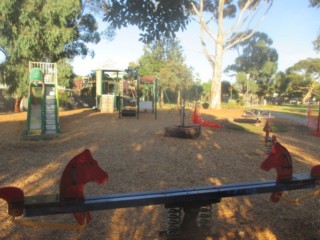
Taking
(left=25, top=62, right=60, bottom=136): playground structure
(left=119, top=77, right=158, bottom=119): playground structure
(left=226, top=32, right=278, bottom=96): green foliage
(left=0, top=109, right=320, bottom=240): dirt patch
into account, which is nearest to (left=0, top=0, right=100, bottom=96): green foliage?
(left=119, top=77, right=158, bottom=119): playground structure

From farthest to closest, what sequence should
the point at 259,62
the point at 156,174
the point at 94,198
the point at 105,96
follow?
the point at 259,62 < the point at 105,96 < the point at 156,174 < the point at 94,198

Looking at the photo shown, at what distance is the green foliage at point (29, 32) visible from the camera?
20141mm

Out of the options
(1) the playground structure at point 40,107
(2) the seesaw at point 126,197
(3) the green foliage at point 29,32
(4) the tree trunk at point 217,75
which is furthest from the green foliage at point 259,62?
(2) the seesaw at point 126,197

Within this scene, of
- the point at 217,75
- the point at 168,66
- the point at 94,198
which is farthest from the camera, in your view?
the point at 168,66

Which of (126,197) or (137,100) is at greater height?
(137,100)

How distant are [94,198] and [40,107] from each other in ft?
37.4

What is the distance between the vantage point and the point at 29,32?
21.0 metres

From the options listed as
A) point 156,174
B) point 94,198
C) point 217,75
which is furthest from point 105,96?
point 94,198

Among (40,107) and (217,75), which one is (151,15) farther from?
(217,75)

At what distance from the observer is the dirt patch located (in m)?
3.81

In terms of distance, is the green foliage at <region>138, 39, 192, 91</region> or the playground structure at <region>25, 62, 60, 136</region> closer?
the playground structure at <region>25, 62, 60, 136</region>

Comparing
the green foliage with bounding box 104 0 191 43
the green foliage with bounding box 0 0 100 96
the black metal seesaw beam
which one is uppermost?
the green foliage with bounding box 0 0 100 96

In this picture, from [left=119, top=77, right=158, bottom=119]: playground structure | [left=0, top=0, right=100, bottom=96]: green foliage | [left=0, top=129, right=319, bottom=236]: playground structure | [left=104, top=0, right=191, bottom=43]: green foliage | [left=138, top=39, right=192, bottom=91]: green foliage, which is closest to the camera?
[left=0, top=129, right=319, bottom=236]: playground structure

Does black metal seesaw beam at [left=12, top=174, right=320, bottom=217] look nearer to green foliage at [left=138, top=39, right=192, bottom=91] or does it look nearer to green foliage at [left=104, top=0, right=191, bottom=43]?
green foliage at [left=104, top=0, right=191, bottom=43]
